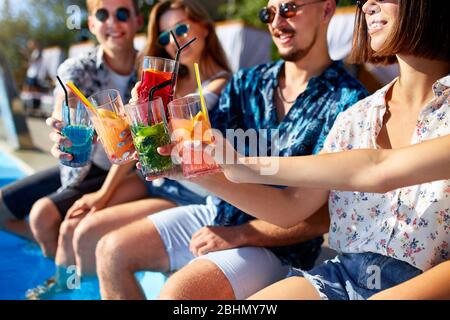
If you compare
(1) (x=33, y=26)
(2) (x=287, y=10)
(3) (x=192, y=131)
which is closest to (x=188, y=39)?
(2) (x=287, y=10)

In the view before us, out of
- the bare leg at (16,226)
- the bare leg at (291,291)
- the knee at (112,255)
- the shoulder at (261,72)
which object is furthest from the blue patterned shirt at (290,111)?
the bare leg at (16,226)

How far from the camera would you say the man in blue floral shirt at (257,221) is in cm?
222

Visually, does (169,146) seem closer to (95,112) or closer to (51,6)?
(95,112)

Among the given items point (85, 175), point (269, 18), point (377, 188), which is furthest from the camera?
point (85, 175)

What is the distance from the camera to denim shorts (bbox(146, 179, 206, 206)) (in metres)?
3.05

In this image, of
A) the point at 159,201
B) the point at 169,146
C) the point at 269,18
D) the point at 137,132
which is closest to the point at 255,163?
the point at 169,146

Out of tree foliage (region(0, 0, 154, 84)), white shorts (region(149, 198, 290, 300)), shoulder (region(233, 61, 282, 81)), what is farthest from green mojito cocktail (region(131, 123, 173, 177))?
tree foliage (region(0, 0, 154, 84))

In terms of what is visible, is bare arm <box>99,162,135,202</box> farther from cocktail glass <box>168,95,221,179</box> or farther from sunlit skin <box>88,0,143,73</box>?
cocktail glass <box>168,95,221,179</box>

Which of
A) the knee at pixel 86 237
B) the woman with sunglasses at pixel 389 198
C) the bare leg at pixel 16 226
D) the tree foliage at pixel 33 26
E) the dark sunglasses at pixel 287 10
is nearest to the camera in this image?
the woman with sunglasses at pixel 389 198

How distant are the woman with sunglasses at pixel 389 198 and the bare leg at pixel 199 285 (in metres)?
0.33

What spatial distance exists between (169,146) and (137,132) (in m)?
0.12

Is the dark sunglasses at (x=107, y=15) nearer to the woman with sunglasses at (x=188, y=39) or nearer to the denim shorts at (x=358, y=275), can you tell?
the woman with sunglasses at (x=188, y=39)

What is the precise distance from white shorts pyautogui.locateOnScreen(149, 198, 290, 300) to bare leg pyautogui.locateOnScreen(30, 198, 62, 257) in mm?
1047

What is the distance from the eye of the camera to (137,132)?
5.52ft
